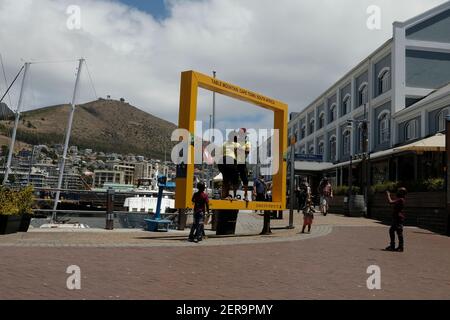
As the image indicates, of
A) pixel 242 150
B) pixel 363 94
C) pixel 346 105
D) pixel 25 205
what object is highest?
pixel 363 94

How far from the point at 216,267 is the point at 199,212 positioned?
3904mm

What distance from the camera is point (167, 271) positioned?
7859mm

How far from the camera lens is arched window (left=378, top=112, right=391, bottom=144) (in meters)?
37.5

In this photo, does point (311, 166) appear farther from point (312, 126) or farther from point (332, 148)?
point (312, 126)

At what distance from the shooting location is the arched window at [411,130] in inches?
1319

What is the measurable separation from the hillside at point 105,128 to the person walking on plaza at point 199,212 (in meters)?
132

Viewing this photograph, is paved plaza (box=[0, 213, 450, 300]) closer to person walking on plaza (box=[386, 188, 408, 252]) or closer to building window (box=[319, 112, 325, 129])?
person walking on plaza (box=[386, 188, 408, 252])

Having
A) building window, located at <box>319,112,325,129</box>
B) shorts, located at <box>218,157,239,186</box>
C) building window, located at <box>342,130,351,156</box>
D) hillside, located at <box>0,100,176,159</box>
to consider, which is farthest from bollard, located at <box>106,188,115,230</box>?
hillside, located at <box>0,100,176,159</box>

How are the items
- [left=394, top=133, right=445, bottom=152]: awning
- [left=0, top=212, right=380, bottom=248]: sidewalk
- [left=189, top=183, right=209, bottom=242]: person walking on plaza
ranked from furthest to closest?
1. [left=394, top=133, right=445, bottom=152]: awning
2. [left=189, top=183, right=209, bottom=242]: person walking on plaza
3. [left=0, top=212, right=380, bottom=248]: sidewalk

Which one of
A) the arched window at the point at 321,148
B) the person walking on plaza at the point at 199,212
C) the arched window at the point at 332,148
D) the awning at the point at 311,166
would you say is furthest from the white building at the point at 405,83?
the person walking on plaza at the point at 199,212

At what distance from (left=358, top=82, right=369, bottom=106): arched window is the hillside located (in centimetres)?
10454

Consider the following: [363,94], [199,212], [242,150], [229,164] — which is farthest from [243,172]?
[363,94]

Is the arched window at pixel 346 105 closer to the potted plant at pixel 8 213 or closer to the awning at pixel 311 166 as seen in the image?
the awning at pixel 311 166

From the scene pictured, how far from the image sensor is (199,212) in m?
12.3
